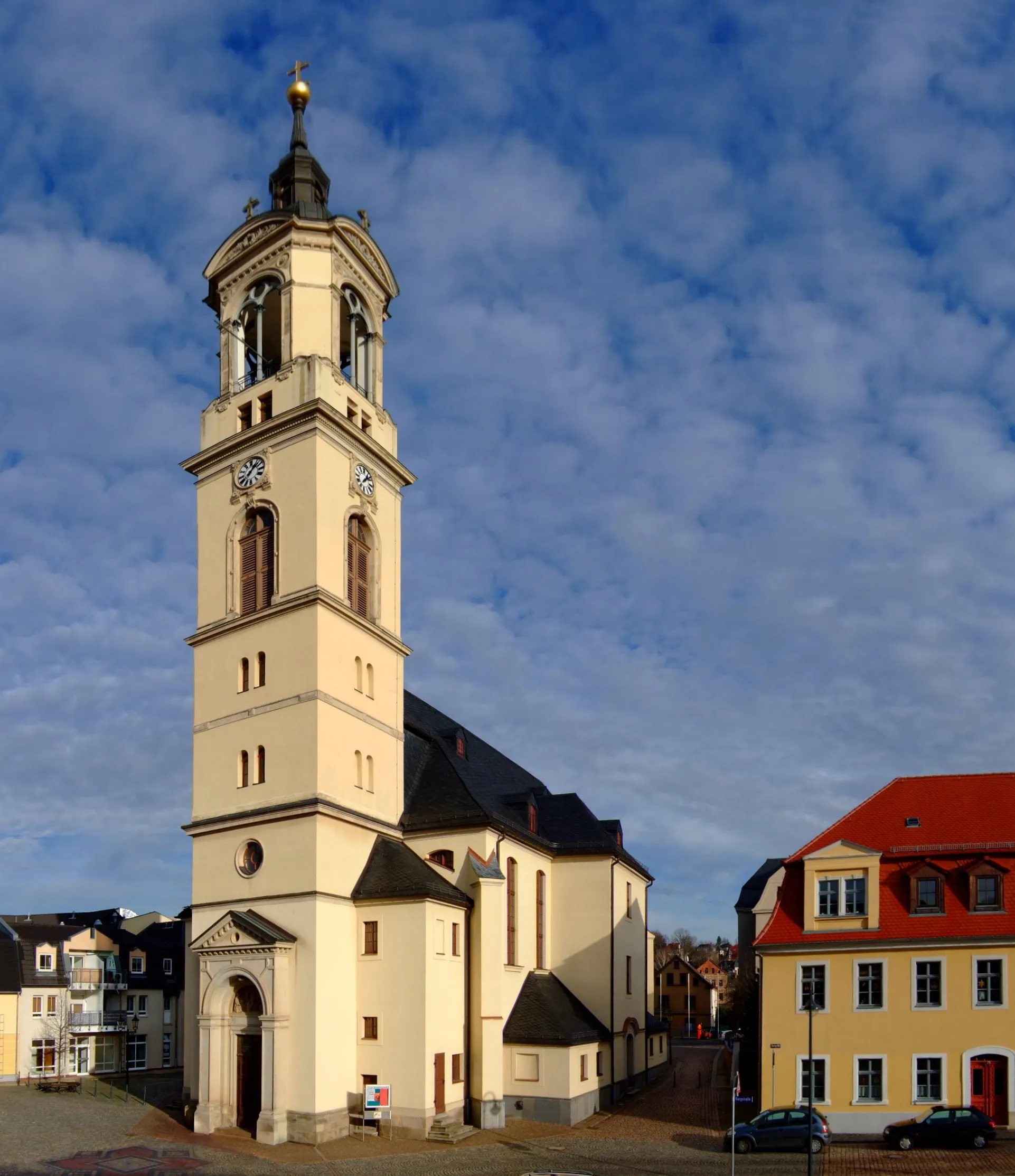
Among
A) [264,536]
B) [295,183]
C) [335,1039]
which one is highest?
[295,183]

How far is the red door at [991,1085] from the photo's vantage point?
34094 mm

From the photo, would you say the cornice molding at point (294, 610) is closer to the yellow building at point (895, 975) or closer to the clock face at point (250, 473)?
the clock face at point (250, 473)

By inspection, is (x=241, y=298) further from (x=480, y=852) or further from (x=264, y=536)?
(x=480, y=852)

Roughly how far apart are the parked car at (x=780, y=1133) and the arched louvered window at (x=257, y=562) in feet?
70.2

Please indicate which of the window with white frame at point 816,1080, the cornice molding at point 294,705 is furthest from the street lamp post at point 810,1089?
the cornice molding at point 294,705

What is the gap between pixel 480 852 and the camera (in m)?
40.2

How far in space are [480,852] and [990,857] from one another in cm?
1593

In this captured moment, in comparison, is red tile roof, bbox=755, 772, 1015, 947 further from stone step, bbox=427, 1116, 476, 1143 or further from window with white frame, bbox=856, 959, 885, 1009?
stone step, bbox=427, 1116, 476, 1143

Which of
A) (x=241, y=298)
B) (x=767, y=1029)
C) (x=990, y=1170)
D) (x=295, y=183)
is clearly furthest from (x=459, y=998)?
(x=295, y=183)

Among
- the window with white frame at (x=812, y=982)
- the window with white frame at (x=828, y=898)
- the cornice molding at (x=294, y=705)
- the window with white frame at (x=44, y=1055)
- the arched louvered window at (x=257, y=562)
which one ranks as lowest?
the window with white frame at (x=44, y=1055)

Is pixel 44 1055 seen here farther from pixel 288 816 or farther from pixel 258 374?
pixel 258 374

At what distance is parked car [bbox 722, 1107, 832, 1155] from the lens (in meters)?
32.8

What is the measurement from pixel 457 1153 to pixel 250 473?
22.5 meters

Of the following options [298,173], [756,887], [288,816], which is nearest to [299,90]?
[298,173]
